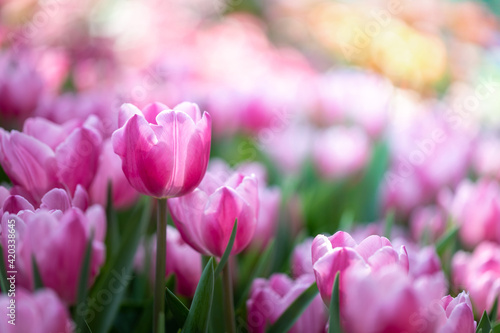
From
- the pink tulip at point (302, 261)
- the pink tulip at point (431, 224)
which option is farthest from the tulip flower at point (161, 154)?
the pink tulip at point (431, 224)

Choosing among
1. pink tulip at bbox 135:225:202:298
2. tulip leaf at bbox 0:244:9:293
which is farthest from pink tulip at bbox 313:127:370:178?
tulip leaf at bbox 0:244:9:293

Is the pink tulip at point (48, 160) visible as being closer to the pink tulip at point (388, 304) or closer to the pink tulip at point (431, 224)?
the pink tulip at point (388, 304)

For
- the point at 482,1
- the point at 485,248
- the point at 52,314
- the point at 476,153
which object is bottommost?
the point at 482,1

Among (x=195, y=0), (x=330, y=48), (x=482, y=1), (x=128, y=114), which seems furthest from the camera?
(x=482, y=1)

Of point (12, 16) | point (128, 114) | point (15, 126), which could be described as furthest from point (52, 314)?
point (12, 16)

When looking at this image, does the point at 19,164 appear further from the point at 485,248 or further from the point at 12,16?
the point at 12,16
